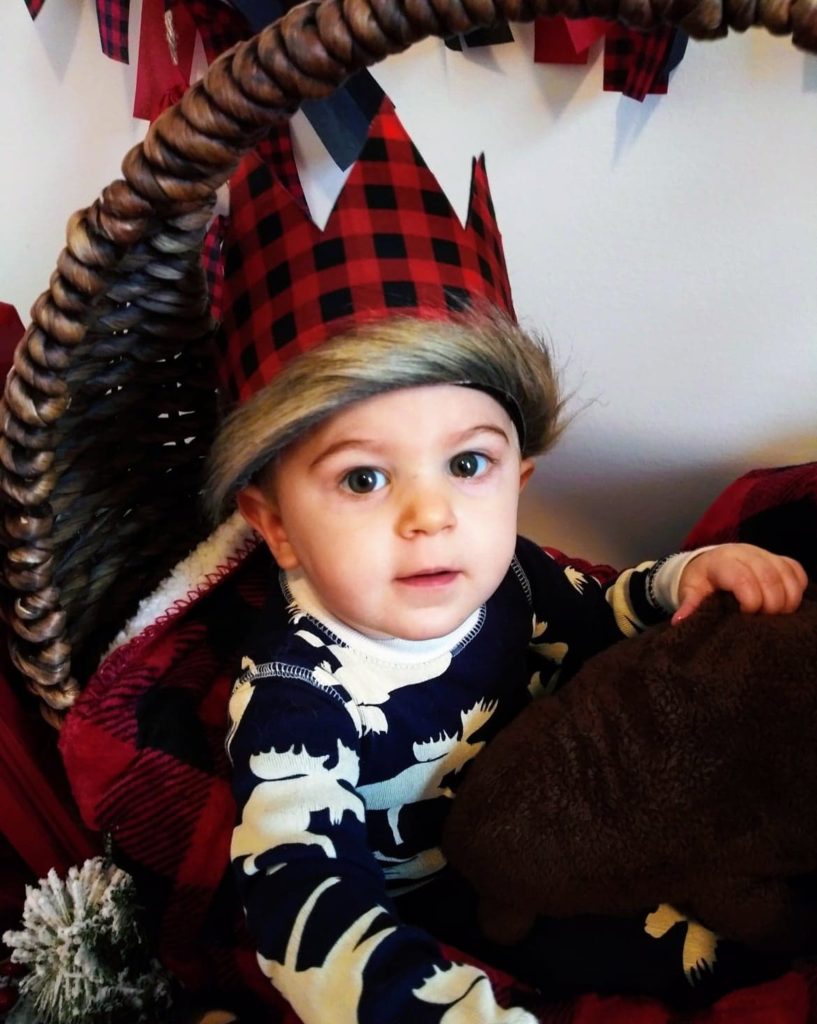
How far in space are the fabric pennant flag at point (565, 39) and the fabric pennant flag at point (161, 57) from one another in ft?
1.04

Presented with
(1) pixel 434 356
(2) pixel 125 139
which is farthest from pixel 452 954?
(2) pixel 125 139

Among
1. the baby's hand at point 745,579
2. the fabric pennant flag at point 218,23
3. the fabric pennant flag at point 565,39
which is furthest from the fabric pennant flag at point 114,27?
the baby's hand at point 745,579

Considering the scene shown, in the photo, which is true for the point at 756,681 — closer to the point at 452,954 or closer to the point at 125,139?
the point at 452,954

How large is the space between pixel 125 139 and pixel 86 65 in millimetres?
76

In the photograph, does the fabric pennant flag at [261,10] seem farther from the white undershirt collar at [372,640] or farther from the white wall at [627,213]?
the white undershirt collar at [372,640]

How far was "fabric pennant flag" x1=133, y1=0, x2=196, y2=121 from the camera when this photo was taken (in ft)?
2.65

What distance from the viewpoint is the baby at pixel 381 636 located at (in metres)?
0.52

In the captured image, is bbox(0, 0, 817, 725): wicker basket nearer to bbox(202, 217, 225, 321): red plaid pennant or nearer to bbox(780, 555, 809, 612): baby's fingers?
bbox(202, 217, 225, 321): red plaid pennant

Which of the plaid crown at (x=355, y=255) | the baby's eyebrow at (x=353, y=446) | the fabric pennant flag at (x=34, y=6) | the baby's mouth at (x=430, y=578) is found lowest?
the baby's mouth at (x=430, y=578)

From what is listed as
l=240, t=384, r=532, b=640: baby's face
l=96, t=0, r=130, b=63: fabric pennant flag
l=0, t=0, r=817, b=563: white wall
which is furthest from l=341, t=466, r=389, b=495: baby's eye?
l=96, t=0, r=130, b=63: fabric pennant flag

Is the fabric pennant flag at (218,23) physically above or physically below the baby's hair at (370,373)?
above

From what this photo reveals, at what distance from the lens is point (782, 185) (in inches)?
28.2

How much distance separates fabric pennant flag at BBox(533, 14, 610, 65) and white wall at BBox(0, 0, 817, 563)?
0.01 meters

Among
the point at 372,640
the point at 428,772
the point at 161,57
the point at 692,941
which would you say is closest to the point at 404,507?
the point at 372,640
